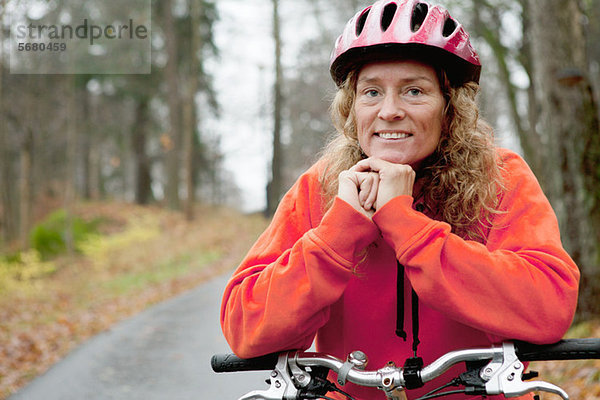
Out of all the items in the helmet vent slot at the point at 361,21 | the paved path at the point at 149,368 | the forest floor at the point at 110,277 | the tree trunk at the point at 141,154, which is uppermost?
the helmet vent slot at the point at 361,21

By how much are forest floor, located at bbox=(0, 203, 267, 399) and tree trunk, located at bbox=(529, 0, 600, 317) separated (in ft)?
21.4

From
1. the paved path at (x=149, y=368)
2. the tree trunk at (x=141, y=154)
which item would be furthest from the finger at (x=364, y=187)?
the tree trunk at (x=141, y=154)

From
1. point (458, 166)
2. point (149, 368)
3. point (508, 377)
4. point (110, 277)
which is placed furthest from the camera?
point (110, 277)

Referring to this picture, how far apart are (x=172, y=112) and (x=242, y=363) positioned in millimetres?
25257

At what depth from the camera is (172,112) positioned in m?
26.4

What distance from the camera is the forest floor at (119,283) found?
7.65m

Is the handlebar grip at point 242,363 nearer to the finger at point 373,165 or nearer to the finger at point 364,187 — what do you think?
the finger at point 364,187

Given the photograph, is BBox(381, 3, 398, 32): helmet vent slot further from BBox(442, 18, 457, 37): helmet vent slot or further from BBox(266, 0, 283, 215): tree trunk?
BBox(266, 0, 283, 215): tree trunk

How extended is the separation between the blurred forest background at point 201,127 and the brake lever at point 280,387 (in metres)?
1.39

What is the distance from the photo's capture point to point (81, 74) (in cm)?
2666

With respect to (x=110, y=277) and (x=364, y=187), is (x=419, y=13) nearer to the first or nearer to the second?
(x=364, y=187)

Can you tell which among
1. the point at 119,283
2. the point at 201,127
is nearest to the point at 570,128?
the point at 119,283

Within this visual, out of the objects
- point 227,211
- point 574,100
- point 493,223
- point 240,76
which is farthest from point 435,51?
point 227,211

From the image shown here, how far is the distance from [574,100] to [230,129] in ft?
83.1
